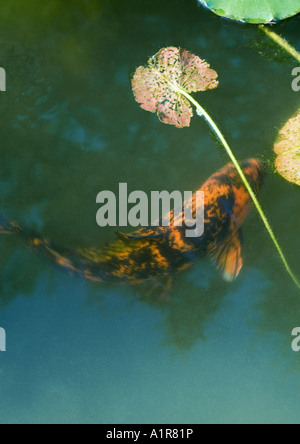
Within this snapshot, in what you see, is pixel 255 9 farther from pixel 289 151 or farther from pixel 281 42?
pixel 289 151

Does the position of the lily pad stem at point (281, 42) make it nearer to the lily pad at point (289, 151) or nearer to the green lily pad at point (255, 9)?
the green lily pad at point (255, 9)

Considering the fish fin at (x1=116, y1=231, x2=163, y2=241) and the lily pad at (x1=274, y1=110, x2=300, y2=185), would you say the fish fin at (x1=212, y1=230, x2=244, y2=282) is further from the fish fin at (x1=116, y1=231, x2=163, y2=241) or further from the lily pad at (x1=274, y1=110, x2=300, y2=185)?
the lily pad at (x1=274, y1=110, x2=300, y2=185)

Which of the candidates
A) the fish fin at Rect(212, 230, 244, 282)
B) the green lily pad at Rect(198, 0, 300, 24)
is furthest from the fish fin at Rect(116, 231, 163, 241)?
the green lily pad at Rect(198, 0, 300, 24)

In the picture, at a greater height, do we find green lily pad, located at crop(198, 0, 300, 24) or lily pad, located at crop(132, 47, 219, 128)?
green lily pad, located at crop(198, 0, 300, 24)

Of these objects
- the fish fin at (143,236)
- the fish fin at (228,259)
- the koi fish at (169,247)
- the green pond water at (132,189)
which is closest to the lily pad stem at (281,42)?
the green pond water at (132,189)

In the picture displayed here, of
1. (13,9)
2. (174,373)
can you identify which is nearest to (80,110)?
(13,9)
